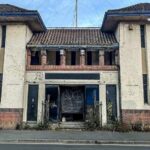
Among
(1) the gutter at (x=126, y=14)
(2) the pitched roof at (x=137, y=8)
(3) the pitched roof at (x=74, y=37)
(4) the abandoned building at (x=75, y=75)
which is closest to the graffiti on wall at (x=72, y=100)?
(4) the abandoned building at (x=75, y=75)

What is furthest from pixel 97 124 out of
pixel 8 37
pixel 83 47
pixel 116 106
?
pixel 8 37

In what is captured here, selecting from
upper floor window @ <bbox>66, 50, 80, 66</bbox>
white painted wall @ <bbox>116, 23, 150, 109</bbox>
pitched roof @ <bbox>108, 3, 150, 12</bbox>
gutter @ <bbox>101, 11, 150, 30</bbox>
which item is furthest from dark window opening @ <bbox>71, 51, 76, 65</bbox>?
pitched roof @ <bbox>108, 3, 150, 12</bbox>

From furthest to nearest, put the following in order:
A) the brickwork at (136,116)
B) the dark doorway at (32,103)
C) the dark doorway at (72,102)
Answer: the dark doorway at (72,102), the dark doorway at (32,103), the brickwork at (136,116)

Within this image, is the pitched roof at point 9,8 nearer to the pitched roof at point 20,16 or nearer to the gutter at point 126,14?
the pitched roof at point 20,16

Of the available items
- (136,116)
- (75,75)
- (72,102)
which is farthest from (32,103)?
(136,116)

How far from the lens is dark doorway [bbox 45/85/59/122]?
23.5 m

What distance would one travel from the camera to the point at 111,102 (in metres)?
23.3

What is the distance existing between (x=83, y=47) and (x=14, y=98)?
597 cm

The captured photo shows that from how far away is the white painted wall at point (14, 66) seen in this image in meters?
23.1

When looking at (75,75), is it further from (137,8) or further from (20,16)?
(137,8)

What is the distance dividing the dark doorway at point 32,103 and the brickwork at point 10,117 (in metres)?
0.68

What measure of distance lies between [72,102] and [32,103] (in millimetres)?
3021

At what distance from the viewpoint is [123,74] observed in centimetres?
2320

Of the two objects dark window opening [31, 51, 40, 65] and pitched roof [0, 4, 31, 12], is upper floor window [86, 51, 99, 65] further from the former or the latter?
pitched roof [0, 4, 31, 12]
